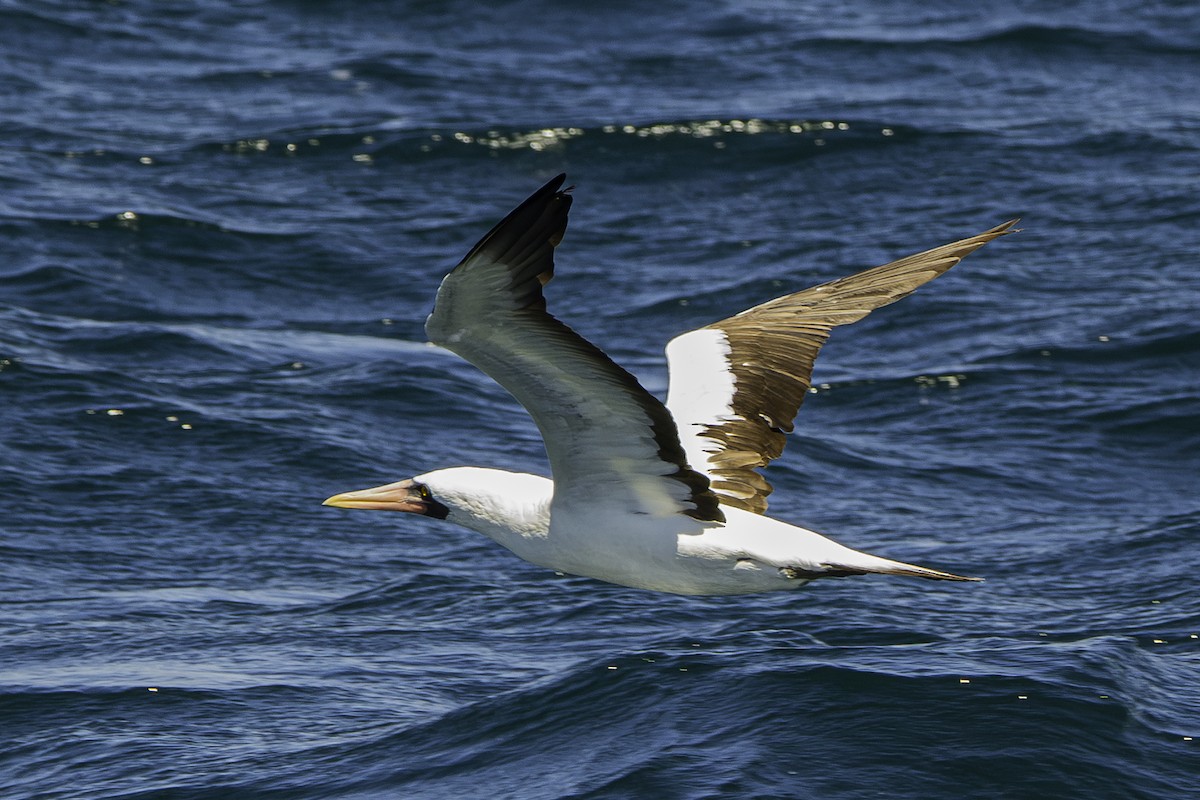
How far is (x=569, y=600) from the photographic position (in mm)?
10117

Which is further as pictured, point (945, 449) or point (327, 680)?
point (945, 449)

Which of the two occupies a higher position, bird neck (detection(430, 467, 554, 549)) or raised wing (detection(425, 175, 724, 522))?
raised wing (detection(425, 175, 724, 522))

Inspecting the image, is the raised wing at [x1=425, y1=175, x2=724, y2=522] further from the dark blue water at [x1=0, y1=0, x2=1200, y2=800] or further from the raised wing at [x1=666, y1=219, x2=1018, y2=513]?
the dark blue water at [x1=0, y1=0, x2=1200, y2=800]

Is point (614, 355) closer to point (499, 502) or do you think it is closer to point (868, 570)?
point (499, 502)

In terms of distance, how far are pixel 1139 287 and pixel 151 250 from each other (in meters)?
8.26

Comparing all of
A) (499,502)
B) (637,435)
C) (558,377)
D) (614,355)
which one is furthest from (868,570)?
(614,355)

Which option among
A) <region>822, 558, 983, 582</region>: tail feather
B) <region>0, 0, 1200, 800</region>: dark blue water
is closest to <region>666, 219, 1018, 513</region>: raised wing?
<region>822, 558, 983, 582</region>: tail feather

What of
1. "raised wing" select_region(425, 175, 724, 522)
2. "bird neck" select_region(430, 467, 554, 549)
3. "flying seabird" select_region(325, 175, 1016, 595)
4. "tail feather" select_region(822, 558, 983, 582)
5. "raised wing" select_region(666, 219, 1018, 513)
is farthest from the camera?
"raised wing" select_region(666, 219, 1018, 513)

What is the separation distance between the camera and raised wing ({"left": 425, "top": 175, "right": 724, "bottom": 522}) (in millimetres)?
5695

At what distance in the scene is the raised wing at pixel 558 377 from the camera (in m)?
5.70

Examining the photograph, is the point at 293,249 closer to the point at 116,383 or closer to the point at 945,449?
the point at 116,383

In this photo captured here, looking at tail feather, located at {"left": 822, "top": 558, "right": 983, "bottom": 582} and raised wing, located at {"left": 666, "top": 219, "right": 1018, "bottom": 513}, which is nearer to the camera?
tail feather, located at {"left": 822, "top": 558, "right": 983, "bottom": 582}

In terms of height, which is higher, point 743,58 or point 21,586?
point 743,58

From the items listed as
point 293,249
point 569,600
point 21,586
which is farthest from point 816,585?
point 293,249
